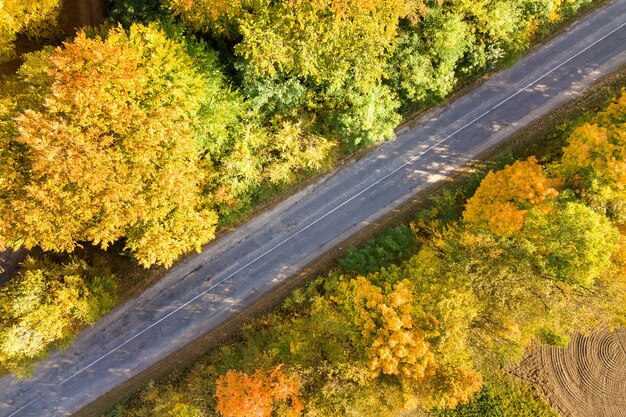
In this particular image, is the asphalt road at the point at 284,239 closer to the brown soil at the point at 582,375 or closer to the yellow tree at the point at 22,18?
the brown soil at the point at 582,375

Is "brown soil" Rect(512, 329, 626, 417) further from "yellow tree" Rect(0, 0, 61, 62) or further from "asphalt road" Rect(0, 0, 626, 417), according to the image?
"yellow tree" Rect(0, 0, 61, 62)

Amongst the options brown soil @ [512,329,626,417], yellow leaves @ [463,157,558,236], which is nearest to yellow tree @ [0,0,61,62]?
yellow leaves @ [463,157,558,236]

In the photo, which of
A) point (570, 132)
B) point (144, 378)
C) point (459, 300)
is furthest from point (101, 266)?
point (570, 132)

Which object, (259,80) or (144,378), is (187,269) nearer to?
(144,378)

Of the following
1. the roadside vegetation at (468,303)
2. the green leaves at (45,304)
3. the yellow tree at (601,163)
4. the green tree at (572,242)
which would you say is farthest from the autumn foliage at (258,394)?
the yellow tree at (601,163)

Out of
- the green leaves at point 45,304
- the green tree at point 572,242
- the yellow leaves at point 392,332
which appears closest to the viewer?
the yellow leaves at point 392,332

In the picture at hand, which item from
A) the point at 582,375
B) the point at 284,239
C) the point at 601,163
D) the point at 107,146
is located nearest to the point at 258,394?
the point at 284,239

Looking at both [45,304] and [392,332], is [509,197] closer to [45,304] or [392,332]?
[392,332]
